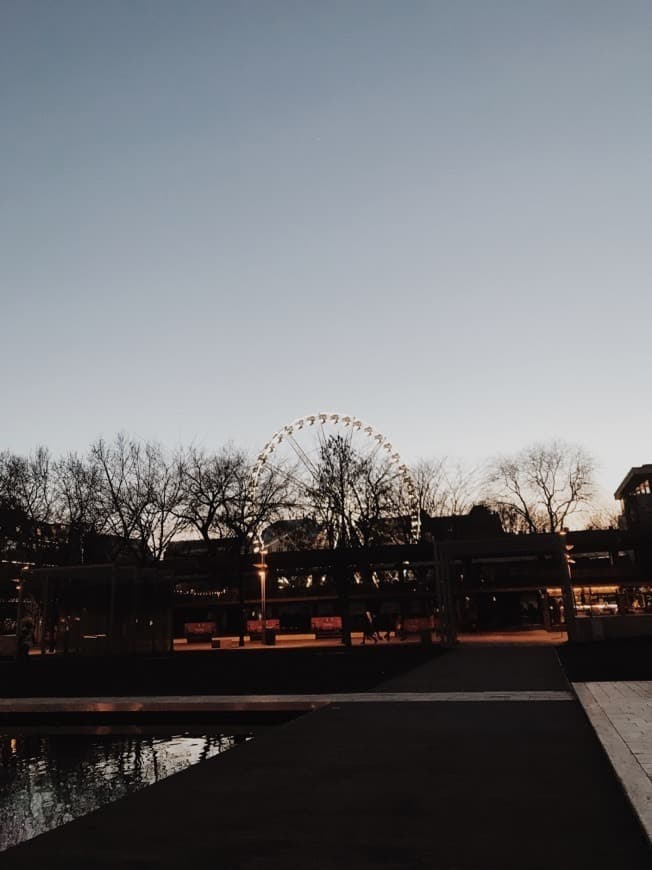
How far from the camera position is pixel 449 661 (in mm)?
22859

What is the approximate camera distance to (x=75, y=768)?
893 centimetres

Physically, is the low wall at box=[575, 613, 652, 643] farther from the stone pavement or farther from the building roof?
Result: the building roof

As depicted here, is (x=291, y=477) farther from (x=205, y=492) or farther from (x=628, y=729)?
(x=628, y=729)

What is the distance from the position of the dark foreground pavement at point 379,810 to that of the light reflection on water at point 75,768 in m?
0.78

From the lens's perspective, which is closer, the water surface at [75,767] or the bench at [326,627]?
the water surface at [75,767]

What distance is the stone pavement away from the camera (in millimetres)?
6169

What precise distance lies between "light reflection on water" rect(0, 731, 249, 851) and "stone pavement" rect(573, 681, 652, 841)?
4760 mm

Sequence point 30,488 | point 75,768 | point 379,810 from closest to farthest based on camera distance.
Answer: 1. point 379,810
2. point 75,768
3. point 30,488

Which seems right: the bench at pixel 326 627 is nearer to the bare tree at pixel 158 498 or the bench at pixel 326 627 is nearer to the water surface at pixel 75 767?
the bare tree at pixel 158 498

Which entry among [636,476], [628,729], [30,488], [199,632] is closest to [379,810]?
[628,729]

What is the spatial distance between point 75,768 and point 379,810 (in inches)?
180

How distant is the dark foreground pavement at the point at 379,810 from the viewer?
4875 mm

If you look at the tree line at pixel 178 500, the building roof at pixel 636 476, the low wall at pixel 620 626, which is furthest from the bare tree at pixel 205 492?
the building roof at pixel 636 476

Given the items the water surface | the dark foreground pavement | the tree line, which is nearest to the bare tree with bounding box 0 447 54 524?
the tree line
